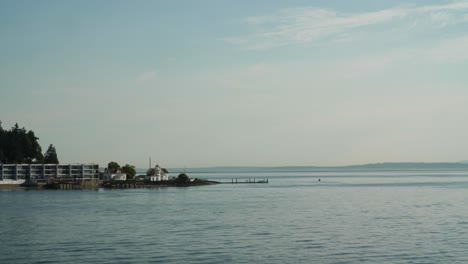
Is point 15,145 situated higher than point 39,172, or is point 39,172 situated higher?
point 15,145

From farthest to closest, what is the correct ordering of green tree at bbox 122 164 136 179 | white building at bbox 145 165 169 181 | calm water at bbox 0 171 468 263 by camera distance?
1. green tree at bbox 122 164 136 179
2. white building at bbox 145 165 169 181
3. calm water at bbox 0 171 468 263

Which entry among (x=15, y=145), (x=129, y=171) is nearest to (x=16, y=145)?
(x=15, y=145)

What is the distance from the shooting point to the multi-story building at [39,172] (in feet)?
600

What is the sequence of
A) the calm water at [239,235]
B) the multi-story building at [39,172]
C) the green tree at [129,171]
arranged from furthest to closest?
the green tree at [129,171] < the multi-story building at [39,172] < the calm water at [239,235]

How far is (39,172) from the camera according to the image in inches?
7466

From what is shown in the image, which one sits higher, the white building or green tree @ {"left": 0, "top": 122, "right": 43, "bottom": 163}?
green tree @ {"left": 0, "top": 122, "right": 43, "bottom": 163}

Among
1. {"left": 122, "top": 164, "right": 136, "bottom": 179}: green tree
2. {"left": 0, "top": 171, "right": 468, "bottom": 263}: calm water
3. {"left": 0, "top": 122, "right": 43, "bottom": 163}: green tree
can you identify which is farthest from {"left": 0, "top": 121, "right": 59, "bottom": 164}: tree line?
{"left": 0, "top": 171, "right": 468, "bottom": 263}: calm water

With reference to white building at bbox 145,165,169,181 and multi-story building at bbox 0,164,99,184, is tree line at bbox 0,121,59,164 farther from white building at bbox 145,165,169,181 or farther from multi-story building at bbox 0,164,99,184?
white building at bbox 145,165,169,181

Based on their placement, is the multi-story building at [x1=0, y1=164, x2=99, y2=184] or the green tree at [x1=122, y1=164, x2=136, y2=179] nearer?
the multi-story building at [x1=0, y1=164, x2=99, y2=184]

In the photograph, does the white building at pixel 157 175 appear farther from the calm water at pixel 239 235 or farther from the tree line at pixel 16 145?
the calm water at pixel 239 235

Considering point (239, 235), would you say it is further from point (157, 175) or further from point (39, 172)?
point (39, 172)

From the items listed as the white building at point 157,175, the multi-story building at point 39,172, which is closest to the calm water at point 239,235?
the multi-story building at point 39,172

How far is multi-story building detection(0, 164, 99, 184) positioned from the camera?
18300 cm

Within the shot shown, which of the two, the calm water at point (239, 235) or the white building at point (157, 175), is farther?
the white building at point (157, 175)
